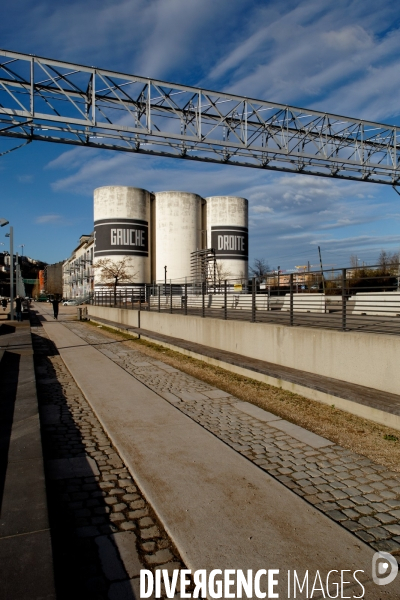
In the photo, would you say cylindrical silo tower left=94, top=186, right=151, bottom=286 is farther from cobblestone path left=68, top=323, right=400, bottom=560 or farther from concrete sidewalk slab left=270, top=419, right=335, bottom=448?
concrete sidewalk slab left=270, top=419, right=335, bottom=448

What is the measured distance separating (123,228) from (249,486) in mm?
70360

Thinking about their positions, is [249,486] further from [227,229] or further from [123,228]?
[227,229]

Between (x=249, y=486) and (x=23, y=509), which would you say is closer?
(x=23, y=509)

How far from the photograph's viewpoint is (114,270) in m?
69.3

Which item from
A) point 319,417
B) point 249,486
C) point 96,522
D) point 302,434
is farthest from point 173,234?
point 96,522

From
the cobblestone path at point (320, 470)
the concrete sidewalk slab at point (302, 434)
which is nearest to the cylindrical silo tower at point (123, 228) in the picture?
the cobblestone path at point (320, 470)

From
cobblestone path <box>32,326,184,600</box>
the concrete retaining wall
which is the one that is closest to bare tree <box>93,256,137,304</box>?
the concrete retaining wall

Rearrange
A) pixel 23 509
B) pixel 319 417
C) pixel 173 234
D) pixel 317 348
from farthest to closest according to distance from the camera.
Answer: pixel 173 234 < pixel 317 348 < pixel 319 417 < pixel 23 509

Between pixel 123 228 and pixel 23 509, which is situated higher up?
pixel 123 228

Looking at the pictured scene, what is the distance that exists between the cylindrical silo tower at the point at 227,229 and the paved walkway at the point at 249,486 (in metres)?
72.3

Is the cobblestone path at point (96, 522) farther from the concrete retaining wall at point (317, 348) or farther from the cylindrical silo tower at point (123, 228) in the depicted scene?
the cylindrical silo tower at point (123, 228)

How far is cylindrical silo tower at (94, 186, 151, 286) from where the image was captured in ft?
236

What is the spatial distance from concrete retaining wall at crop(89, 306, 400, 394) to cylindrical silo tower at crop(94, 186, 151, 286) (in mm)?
58775

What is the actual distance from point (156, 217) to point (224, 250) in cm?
1349
